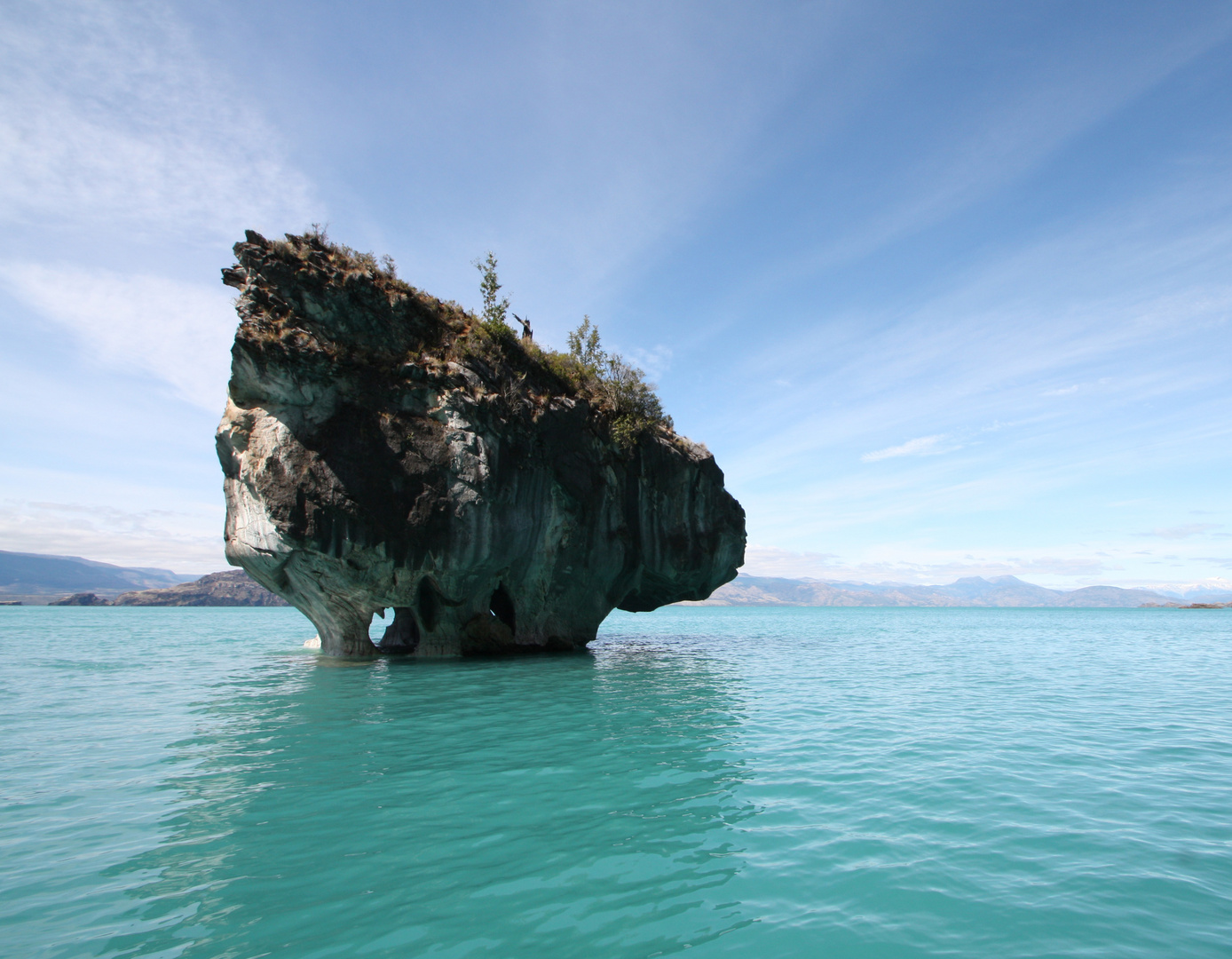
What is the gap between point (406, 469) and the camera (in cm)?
2248

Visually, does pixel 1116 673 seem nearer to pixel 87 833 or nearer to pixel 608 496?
pixel 608 496

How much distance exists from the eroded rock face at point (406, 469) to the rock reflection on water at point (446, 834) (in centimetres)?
798

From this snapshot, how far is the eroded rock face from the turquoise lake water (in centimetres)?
636

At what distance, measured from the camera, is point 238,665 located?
24734 mm

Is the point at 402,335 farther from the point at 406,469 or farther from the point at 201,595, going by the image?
the point at 201,595

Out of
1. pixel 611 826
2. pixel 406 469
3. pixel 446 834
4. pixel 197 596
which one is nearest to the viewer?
pixel 446 834

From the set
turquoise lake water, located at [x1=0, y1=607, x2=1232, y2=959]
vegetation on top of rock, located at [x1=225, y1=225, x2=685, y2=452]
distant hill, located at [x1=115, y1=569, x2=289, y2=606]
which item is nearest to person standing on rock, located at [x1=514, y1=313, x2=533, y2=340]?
vegetation on top of rock, located at [x1=225, y1=225, x2=685, y2=452]

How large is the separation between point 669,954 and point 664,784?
4.42 metres

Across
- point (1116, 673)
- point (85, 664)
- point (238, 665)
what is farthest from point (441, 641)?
point (1116, 673)

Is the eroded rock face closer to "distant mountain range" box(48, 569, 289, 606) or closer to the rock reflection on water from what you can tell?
the rock reflection on water

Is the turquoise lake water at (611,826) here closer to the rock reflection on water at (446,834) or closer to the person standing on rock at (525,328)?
the rock reflection on water at (446,834)

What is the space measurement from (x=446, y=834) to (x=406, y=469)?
54.9ft

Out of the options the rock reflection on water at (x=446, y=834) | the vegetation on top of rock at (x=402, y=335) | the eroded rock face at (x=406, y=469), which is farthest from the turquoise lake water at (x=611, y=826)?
the vegetation on top of rock at (x=402, y=335)

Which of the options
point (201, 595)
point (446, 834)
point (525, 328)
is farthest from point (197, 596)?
point (446, 834)
